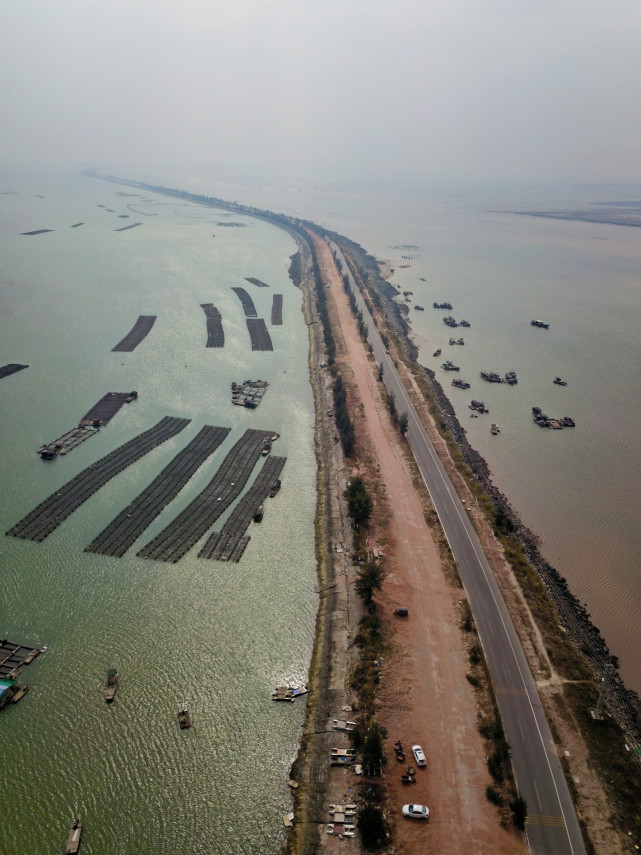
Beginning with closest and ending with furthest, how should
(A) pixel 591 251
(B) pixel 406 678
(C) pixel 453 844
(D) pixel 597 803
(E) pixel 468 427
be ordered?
(C) pixel 453 844
(D) pixel 597 803
(B) pixel 406 678
(E) pixel 468 427
(A) pixel 591 251

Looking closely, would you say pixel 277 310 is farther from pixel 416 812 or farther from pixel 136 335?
pixel 416 812

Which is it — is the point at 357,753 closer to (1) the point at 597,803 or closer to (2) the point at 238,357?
(1) the point at 597,803

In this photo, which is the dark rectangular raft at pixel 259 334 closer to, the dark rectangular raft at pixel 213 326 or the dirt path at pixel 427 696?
the dark rectangular raft at pixel 213 326

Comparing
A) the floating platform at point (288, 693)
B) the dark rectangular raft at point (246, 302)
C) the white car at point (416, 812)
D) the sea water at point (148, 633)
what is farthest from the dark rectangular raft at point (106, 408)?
the white car at point (416, 812)

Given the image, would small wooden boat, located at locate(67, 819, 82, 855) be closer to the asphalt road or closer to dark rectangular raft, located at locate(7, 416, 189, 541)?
the asphalt road

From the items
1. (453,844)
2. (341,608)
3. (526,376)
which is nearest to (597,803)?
(453,844)

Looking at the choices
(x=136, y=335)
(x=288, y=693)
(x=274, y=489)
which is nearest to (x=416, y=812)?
(x=288, y=693)
